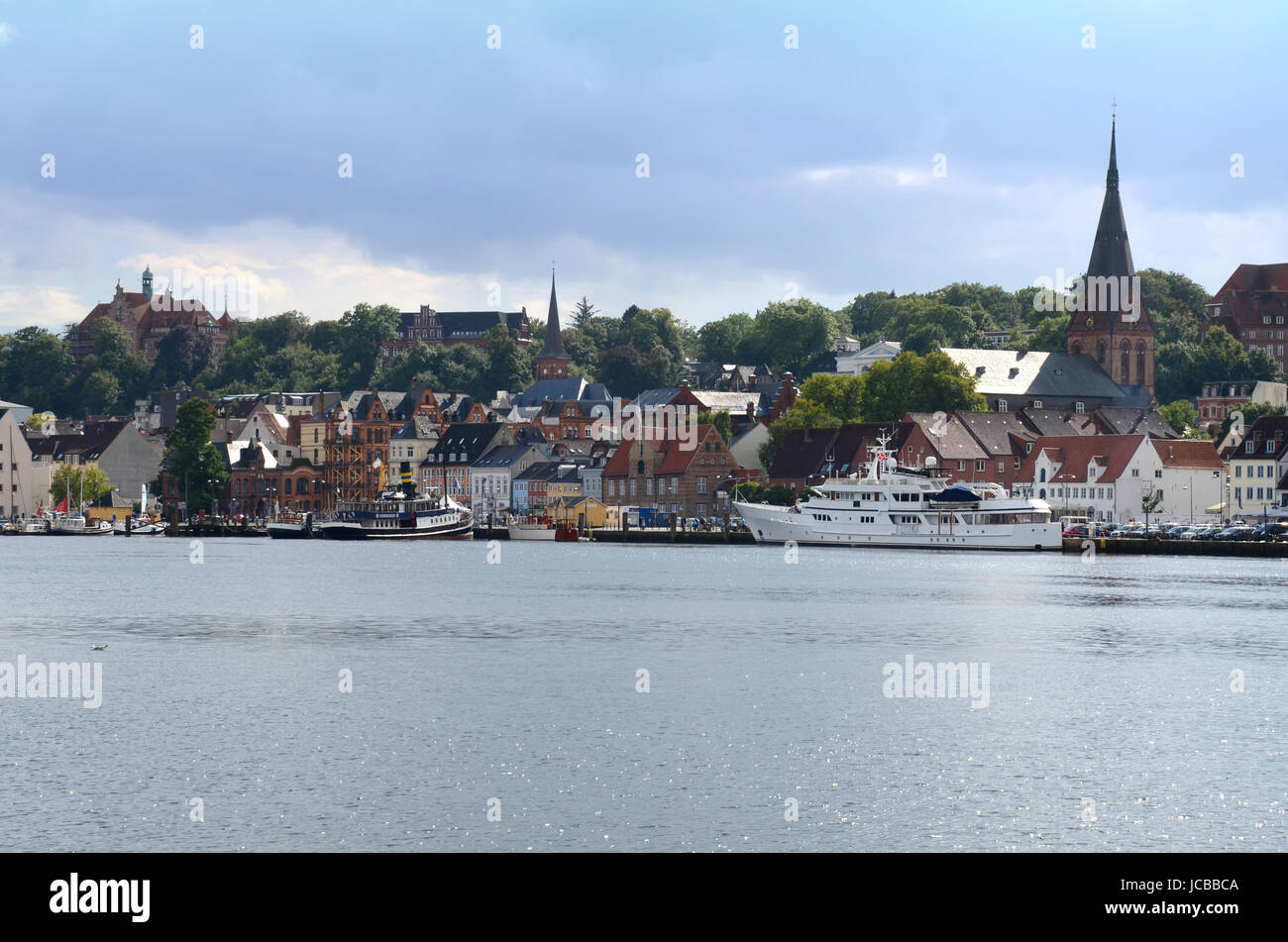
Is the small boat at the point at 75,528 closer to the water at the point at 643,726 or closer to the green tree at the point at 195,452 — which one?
the green tree at the point at 195,452

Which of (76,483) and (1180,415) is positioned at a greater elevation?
(1180,415)

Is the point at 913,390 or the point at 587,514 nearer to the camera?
the point at 913,390

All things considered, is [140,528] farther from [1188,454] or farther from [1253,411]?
[1253,411]

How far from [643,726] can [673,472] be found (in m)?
128

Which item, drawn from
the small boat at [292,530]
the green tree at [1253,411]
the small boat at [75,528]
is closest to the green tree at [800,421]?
the green tree at [1253,411]

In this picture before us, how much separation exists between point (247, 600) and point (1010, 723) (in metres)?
43.7

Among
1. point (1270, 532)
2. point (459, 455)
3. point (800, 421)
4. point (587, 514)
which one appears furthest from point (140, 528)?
point (1270, 532)

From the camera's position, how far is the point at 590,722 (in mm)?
36281

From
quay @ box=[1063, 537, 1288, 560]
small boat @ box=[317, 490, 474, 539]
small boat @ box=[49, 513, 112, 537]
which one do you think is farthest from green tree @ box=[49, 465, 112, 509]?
quay @ box=[1063, 537, 1288, 560]

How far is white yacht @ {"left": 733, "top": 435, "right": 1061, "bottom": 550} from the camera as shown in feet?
408

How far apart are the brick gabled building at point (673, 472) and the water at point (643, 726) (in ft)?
287

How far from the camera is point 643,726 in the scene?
35750 mm

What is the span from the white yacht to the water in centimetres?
4917
